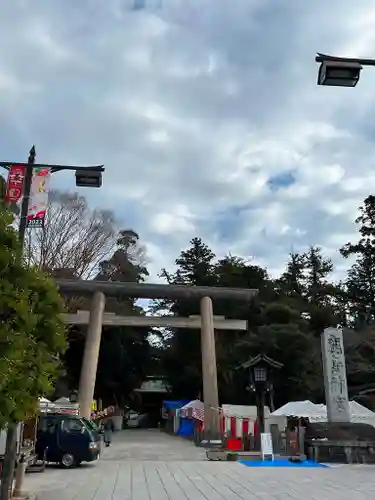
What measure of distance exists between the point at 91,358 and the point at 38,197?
19.2m

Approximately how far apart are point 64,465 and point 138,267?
29793 mm

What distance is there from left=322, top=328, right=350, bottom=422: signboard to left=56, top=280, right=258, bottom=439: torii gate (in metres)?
8.84

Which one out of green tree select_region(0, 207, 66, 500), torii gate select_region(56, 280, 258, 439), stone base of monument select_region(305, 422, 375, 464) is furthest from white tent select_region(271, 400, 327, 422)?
green tree select_region(0, 207, 66, 500)

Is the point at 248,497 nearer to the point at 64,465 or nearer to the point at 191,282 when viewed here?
the point at 64,465

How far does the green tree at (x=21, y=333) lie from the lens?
22.4 feet

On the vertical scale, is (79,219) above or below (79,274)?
above

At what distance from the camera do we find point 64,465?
1666 cm

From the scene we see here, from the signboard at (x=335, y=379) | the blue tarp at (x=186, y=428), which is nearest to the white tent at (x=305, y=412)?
the signboard at (x=335, y=379)

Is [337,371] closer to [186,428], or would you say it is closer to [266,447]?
[266,447]

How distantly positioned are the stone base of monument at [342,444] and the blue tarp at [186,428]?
66.1ft

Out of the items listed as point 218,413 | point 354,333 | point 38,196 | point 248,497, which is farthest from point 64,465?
point 354,333

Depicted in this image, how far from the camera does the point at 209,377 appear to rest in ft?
97.0

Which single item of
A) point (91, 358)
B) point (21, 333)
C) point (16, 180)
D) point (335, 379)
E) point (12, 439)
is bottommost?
point (12, 439)

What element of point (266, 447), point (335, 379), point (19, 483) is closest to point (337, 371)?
point (335, 379)
